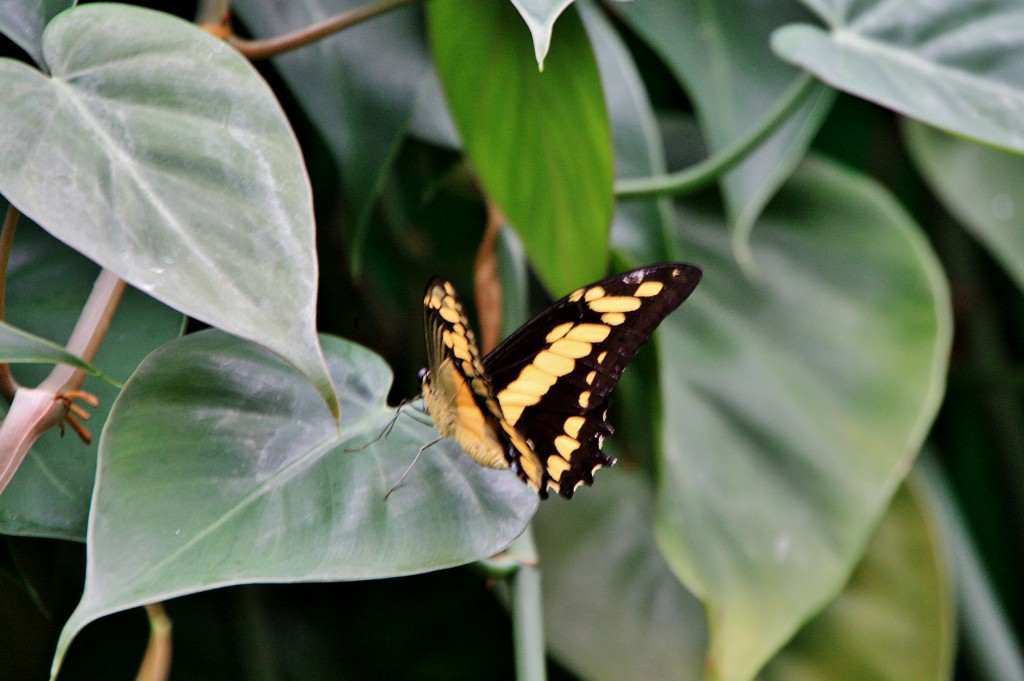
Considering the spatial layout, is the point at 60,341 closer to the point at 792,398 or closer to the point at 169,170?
the point at 169,170

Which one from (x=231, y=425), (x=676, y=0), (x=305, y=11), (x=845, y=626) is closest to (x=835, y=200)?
(x=676, y=0)

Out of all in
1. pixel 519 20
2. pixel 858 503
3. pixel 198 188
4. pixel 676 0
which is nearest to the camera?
pixel 198 188

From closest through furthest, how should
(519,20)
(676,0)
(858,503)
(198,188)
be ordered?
(198,188)
(519,20)
(858,503)
(676,0)

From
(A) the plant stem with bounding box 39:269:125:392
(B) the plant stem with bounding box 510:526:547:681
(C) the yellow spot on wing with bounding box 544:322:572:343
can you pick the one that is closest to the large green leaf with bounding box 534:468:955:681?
(B) the plant stem with bounding box 510:526:547:681

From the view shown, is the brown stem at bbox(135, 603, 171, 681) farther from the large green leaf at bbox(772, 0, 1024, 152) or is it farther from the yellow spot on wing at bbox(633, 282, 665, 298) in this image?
the large green leaf at bbox(772, 0, 1024, 152)

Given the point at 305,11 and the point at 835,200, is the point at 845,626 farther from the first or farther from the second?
the point at 305,11

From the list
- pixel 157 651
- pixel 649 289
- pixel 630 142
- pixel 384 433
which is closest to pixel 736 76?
pixel 630 142
